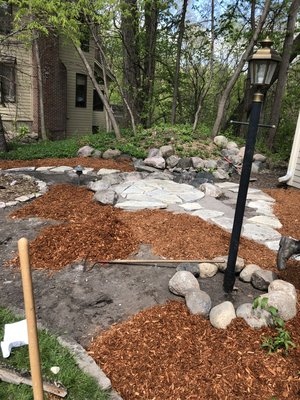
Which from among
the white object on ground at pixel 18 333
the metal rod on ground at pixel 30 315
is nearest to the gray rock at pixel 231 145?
→ the white object on ground at pixel 18 333

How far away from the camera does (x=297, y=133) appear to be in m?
7.96

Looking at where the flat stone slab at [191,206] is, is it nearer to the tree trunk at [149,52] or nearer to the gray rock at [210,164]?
the gray rock at [210,164]

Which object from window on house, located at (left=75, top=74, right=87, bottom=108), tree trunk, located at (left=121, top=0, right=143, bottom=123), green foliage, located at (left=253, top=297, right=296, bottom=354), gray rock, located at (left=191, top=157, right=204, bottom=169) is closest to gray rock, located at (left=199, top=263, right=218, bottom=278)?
green foliage, located at (left=253, top=297, right=296, bottom=354)

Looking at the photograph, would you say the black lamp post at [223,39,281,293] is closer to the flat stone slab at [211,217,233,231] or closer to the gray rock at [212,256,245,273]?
the gray rock at [212,256,245,273]

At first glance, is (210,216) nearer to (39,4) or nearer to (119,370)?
(119,370)

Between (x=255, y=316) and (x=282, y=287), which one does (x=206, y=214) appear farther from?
(x=255, y=316)

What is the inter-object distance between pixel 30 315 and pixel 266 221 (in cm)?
471

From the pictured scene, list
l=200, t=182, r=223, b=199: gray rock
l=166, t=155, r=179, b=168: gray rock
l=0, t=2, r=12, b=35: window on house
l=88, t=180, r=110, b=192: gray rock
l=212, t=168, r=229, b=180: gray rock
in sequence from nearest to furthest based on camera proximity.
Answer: l=88, t=180, r=110, b=192: gray rock < l=200, t=182, r=223, b=199: gray rock < l=212, t=168, r=229, b=180: gray rock < l=166, t=155, r=179, b=168: gray rock < l=0, t=2, r=12, b=35: window on house

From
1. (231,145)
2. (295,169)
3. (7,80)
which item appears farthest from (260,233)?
(7,80)

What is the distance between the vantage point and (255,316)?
2.61m

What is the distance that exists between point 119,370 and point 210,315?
892mm

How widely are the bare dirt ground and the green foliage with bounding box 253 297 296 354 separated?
66 millimetres

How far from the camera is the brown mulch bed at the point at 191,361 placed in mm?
2064

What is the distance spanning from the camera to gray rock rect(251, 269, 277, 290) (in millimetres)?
3104
